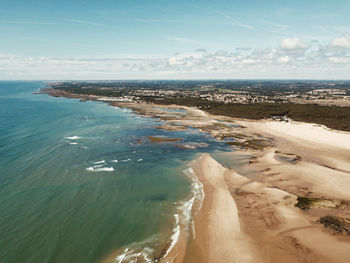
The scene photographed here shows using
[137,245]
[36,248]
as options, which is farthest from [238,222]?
[36,248]

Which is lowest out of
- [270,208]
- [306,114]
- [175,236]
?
[175,236]

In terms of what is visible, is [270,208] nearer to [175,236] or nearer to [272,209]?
[272,209]

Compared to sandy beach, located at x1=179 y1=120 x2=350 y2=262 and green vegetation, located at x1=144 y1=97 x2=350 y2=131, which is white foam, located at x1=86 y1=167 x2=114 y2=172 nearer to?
sandy beach, located at x1=179 y1=120 x2=350 y2=262

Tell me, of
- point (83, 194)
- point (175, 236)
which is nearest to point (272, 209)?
point (175, 236)

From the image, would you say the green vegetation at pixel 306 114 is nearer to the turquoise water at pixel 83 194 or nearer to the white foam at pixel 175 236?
the turquoise water at pixel 83 194

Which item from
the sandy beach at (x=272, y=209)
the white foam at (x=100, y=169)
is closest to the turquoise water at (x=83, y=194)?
the white foam at (x=100, y=169)

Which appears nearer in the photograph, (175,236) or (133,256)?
(133,256)
